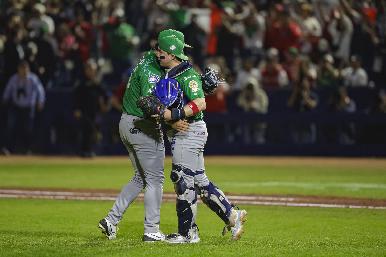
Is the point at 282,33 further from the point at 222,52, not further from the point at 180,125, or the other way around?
the point at 180,125

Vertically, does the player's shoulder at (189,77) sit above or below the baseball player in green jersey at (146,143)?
above

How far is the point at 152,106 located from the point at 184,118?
35 cm

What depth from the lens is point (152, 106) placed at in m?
9.76

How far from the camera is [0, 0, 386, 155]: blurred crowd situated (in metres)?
24.1

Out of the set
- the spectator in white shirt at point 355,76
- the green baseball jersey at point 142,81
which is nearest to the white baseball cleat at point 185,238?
the green baseball jersey at point 142,81

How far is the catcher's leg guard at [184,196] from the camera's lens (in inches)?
392

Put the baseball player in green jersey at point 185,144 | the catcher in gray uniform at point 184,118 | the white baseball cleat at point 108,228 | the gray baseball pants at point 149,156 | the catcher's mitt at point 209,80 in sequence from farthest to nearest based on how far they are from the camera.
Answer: the white baseball cleat at point 108,228
the gray baseball pants at point 149,156
the catcher's mitt at point 209,80
the baseball player in green jersey at point 185,144
the catcher in gray uniform at point 184,118

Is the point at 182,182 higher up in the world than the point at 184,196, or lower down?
higher up

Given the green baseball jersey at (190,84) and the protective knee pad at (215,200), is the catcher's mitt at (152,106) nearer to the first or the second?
the green baseball jersey at (190,84)

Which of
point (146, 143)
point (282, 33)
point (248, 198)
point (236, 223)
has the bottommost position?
point (248, 198)

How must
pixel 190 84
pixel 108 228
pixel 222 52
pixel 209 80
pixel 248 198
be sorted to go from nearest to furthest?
pixel 190 84
pixel 209 80
pixel 108 228
pixel 248 198
pixel 222 52

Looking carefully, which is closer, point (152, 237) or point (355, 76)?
point (152, 237)

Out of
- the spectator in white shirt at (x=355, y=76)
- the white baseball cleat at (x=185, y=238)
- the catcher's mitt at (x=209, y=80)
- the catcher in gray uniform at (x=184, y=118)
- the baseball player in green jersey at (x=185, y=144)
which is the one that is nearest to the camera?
the catcher in gray uniform at (x=184, y=118)

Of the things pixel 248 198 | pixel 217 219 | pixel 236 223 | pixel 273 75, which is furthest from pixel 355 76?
pixel 236 223
